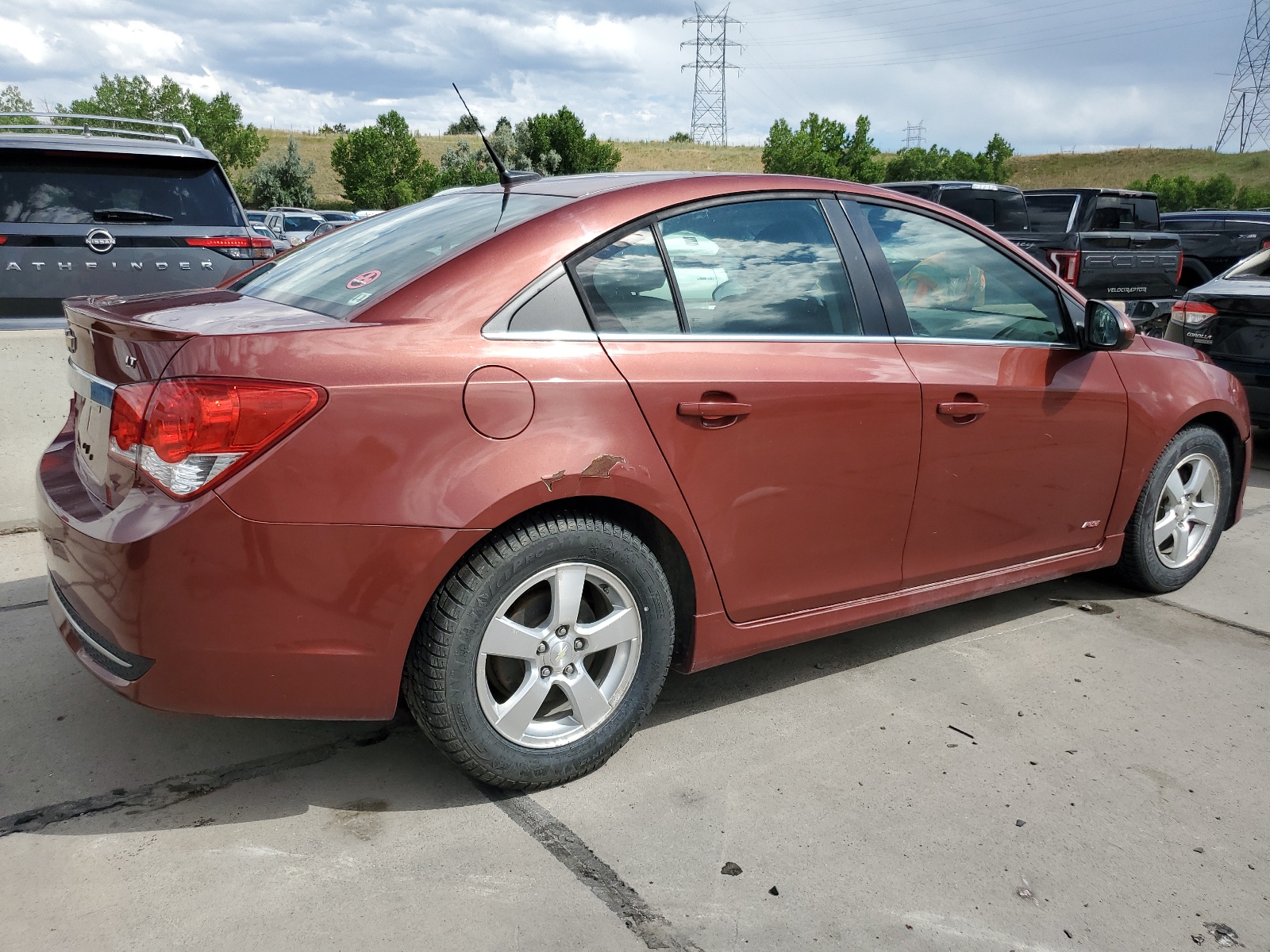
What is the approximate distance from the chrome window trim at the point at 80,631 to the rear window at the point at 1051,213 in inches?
448

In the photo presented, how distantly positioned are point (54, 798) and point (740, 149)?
9539cm

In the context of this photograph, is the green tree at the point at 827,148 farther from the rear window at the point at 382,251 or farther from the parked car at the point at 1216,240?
the rear window at the point at 382,251

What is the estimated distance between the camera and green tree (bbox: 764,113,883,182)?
5150 centimetres

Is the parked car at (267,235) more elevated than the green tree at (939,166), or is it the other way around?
the green tree at (939,166)

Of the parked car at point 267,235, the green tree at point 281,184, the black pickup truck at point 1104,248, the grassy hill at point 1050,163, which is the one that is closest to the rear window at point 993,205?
the black pickup truck at point 1104,248

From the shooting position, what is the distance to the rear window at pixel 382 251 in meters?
2.67

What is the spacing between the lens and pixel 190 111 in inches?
2243

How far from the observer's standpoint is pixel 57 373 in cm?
493

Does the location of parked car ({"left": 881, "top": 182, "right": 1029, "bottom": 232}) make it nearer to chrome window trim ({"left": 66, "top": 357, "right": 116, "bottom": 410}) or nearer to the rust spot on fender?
the rust spot on fender

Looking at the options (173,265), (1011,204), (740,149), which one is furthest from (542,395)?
(740,149)

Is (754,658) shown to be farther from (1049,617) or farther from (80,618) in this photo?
(80,618)

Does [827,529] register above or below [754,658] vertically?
above

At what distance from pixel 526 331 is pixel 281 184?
60.6 meters

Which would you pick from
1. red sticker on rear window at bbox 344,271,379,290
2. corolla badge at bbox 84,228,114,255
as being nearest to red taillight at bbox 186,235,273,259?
corolla badge at bbox 84,228,114,255
